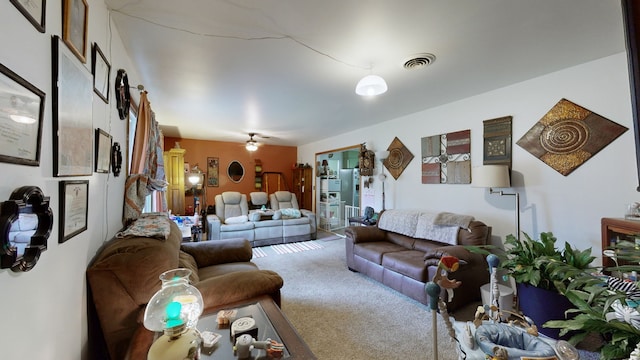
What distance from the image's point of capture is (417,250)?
3195 mm

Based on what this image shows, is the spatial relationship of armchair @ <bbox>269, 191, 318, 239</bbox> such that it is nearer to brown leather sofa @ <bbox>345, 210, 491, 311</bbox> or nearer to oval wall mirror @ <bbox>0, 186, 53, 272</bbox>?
brown leather sofa @ <bbox>345, 210, 491, 311</bbox>

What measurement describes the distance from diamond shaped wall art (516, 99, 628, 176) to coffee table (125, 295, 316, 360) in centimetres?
291

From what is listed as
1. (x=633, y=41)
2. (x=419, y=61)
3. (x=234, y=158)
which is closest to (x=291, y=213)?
(x=234, y=158)

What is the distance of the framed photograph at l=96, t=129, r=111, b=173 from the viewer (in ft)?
4.52

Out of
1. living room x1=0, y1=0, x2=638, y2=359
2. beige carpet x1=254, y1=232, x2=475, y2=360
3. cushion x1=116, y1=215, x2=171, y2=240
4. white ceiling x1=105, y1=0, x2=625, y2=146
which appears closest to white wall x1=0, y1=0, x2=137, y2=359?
living room x1=0, y1=0, x2=638, y2=359

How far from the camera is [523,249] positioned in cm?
→ 211

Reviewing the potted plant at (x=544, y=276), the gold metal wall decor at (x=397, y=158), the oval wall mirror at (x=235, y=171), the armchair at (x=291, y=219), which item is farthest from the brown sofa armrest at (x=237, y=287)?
the oval wall mirror at (x=235, y=171)

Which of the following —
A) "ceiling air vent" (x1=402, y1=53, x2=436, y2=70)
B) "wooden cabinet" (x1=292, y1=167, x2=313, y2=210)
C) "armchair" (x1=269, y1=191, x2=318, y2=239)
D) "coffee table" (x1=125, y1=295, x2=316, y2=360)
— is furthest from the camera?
"wooden cabinet" (x1=292, y1=167, x2=313, y2=210)

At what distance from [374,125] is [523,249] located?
3116mm

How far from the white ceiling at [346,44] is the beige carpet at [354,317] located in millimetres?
2154

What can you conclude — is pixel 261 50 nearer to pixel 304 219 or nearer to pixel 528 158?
pixel 528 158

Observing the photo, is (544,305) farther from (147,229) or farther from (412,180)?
(147,229)

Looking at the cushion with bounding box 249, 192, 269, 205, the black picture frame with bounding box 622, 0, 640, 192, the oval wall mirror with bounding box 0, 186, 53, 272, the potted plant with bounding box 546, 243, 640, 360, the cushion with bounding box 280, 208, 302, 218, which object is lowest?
the cushion with bounding box 280, 208, 302, 218

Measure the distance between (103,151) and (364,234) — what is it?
120 inches
